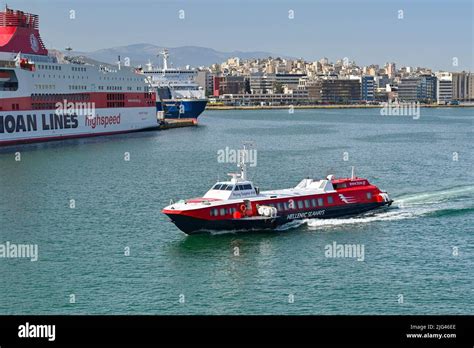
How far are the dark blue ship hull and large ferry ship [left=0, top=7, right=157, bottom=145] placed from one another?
19.5m

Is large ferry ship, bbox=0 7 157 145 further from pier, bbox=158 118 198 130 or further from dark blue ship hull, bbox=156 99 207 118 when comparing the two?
dark blue ship hull, bbox=156 99 207 118

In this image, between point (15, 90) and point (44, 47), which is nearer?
point (15, 90)

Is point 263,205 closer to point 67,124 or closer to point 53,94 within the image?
point 67,124

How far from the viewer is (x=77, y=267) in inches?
841

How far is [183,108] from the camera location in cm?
10569

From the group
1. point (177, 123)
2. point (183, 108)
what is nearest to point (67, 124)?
point (177, 123)

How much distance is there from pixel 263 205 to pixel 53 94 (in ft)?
158
